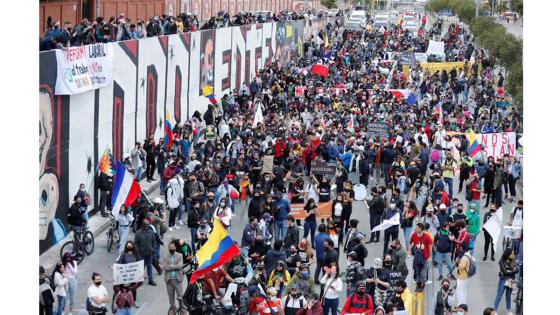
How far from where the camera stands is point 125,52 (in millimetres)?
28250

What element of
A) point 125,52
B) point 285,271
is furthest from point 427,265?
point 125,52

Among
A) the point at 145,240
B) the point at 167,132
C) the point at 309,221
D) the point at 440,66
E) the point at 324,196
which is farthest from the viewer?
the point at 440,66

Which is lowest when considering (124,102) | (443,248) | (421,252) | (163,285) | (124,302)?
(163,285)

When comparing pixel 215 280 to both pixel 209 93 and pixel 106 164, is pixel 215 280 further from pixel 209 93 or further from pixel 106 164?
pixel 209 93

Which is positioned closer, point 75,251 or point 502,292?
point 502,292

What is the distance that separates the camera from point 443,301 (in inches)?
645

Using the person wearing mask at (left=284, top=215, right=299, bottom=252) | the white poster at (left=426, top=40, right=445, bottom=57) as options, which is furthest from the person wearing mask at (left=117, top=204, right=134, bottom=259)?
the white poster at (left=426, top=40, right=445, bottom=57)

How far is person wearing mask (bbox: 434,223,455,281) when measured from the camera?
64.4 ft

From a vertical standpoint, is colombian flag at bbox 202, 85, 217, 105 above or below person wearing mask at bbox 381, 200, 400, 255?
above

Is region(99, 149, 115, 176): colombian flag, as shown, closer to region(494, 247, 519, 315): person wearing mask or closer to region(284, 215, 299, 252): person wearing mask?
region(284, 215, 299, 252): person wearing mask

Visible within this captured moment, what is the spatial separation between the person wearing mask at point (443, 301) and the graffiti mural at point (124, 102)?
843 cm

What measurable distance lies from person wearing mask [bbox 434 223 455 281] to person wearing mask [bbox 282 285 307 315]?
431 cm

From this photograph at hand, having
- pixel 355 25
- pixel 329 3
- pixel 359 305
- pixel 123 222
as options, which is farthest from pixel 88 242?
pixel 329 3

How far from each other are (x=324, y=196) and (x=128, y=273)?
7122mm
